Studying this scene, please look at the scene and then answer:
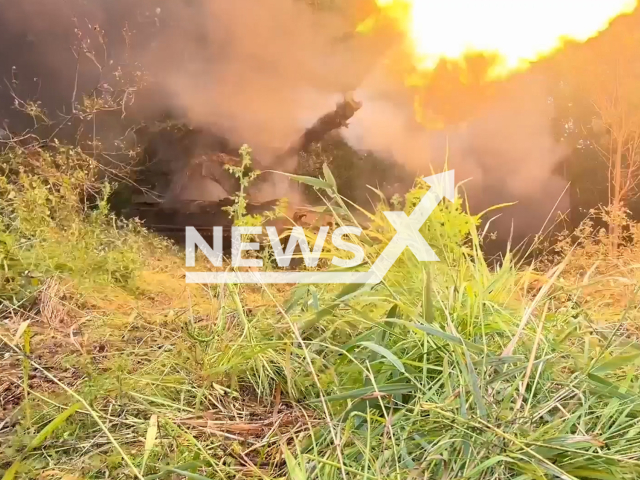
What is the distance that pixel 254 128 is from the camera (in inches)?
80.3

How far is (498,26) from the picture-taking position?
1.94 metres

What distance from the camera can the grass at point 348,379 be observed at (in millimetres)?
732

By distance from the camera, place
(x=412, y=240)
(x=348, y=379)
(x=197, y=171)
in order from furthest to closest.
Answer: (x=197, y=171) < (x=412, y=240) < (x=348, y=379)

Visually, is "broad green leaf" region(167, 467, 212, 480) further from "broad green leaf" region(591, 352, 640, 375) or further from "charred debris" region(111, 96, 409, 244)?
"charred debris" region(111, 96, 409, 244)

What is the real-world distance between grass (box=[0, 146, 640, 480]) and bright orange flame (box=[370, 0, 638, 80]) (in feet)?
2.98

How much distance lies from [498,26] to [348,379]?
1.73 m

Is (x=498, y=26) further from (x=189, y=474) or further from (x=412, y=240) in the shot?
(x=189, y=474)

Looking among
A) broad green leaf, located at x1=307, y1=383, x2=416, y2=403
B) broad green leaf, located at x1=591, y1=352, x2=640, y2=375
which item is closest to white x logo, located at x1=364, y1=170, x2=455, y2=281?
broad green leaf, located at x1=307, y1=383, x2=416, y2=403

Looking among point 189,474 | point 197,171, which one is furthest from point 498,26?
point 189,474

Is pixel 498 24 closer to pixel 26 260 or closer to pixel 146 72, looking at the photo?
pixel 146 72

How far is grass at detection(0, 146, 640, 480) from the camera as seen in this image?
0.73m

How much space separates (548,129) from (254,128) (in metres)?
1.31

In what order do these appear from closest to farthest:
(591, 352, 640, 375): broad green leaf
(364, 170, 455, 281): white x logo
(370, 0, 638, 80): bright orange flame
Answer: (591, 352, 640, 375): broad green leaf, (364, 170, 455, 281): white x logo, (370, 0, 638, 80): bright orange flame

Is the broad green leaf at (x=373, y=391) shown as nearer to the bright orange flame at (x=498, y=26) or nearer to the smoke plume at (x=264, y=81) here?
Result: the smoke plume at (x=264, y=81)
